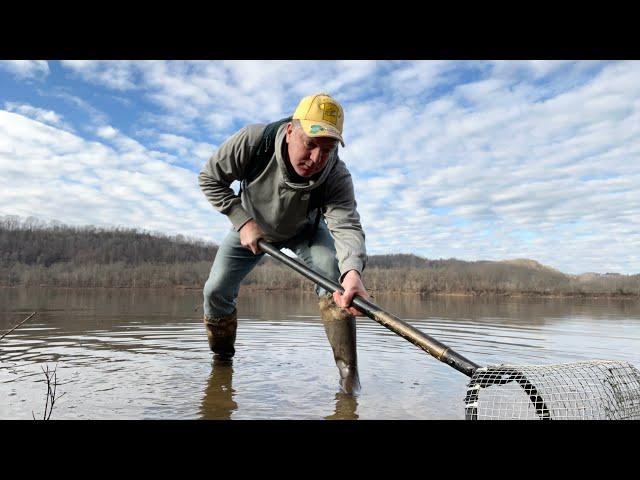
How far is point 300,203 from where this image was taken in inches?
162

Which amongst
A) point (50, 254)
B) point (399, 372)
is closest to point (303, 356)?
point (399, 372)

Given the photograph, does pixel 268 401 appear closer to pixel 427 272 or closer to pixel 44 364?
pixel 44 364

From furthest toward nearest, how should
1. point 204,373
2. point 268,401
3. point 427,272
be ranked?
point 427,272, point 204,373, point 268,401

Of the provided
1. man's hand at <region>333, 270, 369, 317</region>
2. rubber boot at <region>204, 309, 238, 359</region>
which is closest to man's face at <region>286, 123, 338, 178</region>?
man's hand at <region>333, 270, 369, 317</region>

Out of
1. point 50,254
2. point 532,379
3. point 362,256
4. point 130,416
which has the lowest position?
point 130,416

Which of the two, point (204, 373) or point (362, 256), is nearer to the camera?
point (362, 256)

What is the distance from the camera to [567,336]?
9102mm

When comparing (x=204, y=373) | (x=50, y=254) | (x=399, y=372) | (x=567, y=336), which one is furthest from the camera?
(x=50, y=254)

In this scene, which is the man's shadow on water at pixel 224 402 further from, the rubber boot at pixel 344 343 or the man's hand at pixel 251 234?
the man's hand at pixel 251 234

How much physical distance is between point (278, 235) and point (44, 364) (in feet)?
9.52

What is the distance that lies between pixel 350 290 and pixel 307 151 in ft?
3.59

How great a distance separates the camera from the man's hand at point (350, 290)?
11.4 feet

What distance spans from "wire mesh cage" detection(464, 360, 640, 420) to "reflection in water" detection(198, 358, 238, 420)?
5.70 feet

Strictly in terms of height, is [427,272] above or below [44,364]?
above
